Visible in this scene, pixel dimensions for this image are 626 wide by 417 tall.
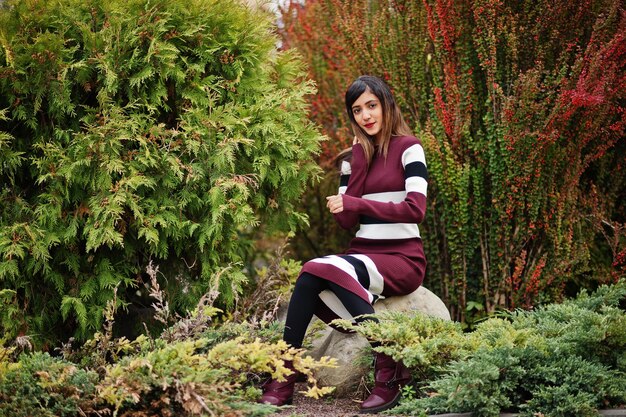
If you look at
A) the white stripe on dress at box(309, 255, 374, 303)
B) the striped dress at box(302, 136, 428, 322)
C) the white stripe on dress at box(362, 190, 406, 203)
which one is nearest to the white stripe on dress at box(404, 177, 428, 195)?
the striped dress at box(302, 136, 428, 322)

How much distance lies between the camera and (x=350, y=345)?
3.70m

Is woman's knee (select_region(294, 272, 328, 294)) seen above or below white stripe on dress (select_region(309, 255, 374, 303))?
below

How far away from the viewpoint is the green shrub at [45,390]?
2875 millimetres

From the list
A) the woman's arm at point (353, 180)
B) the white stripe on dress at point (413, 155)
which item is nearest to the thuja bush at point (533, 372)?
the woman's arm at point (353, 180)

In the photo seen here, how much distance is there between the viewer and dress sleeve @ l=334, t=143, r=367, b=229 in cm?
383

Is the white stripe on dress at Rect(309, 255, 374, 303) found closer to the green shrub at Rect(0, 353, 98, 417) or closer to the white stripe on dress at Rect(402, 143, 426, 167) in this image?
the white stripe on dress at Rect(402, 143, 426, 167)

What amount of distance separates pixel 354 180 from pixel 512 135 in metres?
1.14

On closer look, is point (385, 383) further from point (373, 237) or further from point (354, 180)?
point (354, 180)

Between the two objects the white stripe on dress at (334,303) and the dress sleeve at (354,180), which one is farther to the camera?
the dress sleeve at (354,180)

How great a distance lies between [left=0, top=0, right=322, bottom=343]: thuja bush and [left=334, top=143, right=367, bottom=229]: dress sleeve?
1.10 feet

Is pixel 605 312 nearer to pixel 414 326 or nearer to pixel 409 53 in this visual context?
pixel 414 326

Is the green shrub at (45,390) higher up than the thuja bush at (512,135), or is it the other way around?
the thuja bush at (512,135)

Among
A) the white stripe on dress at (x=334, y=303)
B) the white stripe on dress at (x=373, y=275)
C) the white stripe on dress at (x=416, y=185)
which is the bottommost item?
the white stripe on dress at (x=334, y=303)

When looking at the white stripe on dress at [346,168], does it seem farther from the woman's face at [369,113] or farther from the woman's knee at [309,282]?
the woman's knee at [309,282]
